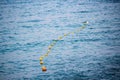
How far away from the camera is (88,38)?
2801 mm

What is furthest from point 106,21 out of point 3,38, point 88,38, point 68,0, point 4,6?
point 4,6

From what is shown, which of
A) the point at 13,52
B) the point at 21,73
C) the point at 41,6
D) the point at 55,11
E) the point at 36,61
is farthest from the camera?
the point at 41,6

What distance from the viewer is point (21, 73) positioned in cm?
214

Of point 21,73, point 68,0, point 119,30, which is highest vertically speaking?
point 68,0

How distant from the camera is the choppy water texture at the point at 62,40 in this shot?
6.98 ft

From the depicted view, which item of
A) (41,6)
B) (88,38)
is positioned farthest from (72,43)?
(41,6)

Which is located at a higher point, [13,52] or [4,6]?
[4,6]

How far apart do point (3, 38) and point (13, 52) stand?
1.59ft

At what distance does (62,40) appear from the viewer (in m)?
2.81

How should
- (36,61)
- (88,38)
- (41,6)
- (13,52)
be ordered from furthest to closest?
(41,6)
(88,38)
(13,52)
(36,61)

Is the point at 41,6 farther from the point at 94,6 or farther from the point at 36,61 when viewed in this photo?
the point at 36,61

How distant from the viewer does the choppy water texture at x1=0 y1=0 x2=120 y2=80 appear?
2129 millimetres

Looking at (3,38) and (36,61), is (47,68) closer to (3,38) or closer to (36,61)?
(36,61)

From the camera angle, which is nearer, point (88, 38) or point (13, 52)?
point (13, 52)
